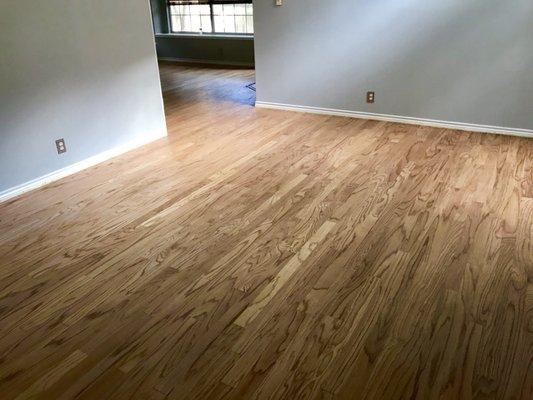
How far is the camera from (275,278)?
2.09 meters

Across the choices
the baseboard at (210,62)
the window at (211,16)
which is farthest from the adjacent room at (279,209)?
the window at (211,16)

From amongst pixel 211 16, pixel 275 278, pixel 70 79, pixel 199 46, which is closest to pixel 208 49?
pixel 199 46

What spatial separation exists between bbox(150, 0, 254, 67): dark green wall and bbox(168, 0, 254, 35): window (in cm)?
20

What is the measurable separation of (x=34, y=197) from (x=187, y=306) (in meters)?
1.76

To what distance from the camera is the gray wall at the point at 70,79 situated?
9.48ft

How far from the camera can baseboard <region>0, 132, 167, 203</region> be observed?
3.04 metres

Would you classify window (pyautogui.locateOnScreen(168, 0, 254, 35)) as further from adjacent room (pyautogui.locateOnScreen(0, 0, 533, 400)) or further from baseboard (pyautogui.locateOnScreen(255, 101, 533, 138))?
baseboard (pyautogui.locateOnScreen(255, 101, 533, 138))

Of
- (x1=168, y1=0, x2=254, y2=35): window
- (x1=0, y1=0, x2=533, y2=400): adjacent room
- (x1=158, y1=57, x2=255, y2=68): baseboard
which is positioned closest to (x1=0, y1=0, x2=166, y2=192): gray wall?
(x1=0, y1=0, x2=533, y2=400): adjacent room

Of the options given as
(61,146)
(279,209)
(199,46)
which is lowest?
(279,209)

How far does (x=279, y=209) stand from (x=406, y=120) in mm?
2348

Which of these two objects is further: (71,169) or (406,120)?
(406,120)

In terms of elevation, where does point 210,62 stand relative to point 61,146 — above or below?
below

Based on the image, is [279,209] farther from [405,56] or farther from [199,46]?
[199,46]

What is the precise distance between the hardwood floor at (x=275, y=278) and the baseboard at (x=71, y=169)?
10 cm
